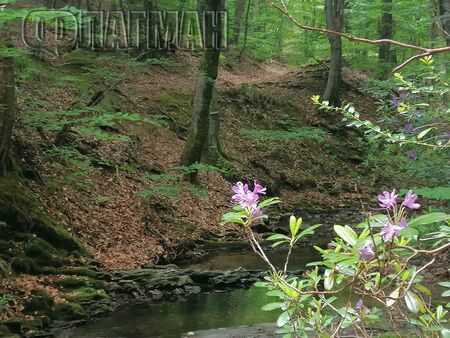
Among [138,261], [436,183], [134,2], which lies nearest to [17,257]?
[138,261]

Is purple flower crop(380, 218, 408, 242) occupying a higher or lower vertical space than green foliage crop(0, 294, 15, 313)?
higher

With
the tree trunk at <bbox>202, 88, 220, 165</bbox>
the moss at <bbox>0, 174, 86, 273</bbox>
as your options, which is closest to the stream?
the moss at <bbox>0, 174, 86, 273</bbox>

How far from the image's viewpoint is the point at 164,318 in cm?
640

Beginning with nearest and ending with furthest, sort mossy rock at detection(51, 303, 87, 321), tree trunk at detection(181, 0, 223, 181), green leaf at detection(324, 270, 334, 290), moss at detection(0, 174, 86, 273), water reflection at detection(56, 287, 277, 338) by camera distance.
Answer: green leaf at detection(324, 270, 334, 290)
water reflection at detection(56, 287, 277, 338)
mossy rock at detection(51, 303, 87, 321)
moss at detection(0, 174, 86, 273)
tree trunk at detection(181, 0, 223, 181)

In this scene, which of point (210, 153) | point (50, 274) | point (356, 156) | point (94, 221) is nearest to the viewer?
point (50, 274)

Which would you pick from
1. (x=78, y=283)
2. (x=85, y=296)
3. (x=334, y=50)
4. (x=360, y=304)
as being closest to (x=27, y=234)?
(x=78, y=283)

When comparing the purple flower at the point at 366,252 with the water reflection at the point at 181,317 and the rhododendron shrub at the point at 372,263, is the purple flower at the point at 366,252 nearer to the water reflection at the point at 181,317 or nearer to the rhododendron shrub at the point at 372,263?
the rhododendron shrub at the point at 372,263

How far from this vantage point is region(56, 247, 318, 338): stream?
5895 mm

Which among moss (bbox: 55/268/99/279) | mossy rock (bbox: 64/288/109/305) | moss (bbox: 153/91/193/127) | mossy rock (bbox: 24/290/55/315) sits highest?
moss (bbox: 153/91/193/127)

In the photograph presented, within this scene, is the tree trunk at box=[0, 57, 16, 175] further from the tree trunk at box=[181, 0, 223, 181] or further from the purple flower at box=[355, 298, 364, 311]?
the purple flower at box=[355, 298, 364, 311]

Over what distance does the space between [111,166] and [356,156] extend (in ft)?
33.7

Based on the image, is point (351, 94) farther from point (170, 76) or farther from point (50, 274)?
point (50, 274)

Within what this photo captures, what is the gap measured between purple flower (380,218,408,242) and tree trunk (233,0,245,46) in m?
24.5

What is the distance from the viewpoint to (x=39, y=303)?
19.7 feet
